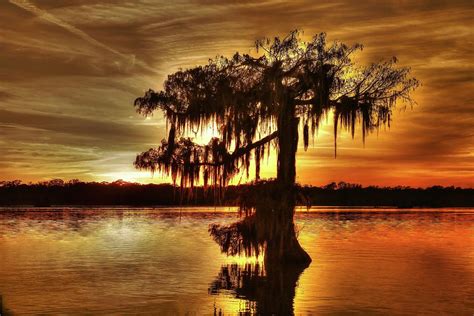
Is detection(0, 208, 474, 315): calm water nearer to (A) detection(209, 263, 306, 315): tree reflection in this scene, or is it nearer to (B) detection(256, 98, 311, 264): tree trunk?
(A) detection(209, 263, 306, 315): tree reflection

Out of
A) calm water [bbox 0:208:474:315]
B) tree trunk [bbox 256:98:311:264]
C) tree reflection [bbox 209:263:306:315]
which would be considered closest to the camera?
tree reflection [bbox 209:263:306:315]

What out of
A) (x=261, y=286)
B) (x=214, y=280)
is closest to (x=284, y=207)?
(x=261, y=286)

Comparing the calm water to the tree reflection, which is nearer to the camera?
the tree reflection

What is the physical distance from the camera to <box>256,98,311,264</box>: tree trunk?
26109mm

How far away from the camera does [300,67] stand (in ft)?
87.1

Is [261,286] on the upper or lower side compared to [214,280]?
upper

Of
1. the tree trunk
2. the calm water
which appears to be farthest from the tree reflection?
the tree trunk

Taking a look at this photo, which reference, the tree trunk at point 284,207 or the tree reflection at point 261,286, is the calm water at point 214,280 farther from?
the tree trunk at point 284,207

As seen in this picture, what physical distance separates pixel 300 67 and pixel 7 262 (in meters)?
19.5

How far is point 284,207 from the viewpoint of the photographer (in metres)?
26.3

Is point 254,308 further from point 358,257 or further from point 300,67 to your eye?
point 358,257

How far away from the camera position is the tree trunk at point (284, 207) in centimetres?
2611

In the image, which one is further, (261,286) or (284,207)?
(284,207)

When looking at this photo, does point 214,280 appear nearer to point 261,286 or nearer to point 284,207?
point 261,286
